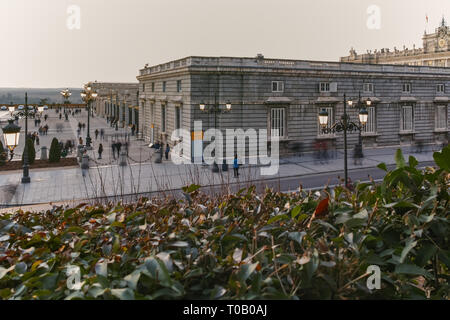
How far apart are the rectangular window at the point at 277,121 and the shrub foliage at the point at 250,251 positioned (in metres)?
31.9

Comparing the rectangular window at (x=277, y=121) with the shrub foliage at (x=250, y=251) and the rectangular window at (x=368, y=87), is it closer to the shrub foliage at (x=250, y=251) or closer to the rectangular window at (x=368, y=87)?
the rectangular window at (x=368, y=87)

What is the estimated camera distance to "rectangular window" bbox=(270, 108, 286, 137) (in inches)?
1393

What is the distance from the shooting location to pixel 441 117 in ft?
148

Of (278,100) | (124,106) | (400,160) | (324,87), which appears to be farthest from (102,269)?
(124,106)

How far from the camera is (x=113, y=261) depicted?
8.38 feet

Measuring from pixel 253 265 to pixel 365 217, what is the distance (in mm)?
1030

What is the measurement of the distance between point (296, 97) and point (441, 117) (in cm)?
2050

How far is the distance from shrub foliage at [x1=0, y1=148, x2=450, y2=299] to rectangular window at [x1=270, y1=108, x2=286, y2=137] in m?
31.9

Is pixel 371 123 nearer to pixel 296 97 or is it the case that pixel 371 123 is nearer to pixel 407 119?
pixel 407 119

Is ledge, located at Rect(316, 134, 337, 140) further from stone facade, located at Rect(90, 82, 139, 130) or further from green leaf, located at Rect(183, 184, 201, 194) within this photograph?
green leaf, located at Rect(183, 184, 201, 194)

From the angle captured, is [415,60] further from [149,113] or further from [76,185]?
[76,185]

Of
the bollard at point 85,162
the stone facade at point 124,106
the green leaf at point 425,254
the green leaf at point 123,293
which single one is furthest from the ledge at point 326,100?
the green leaf at point 123,293

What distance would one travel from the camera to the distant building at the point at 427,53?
3561 inches

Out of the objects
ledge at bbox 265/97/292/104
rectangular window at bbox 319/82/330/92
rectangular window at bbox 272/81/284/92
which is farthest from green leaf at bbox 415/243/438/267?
rectangular window at bbox 319/82/330/92
